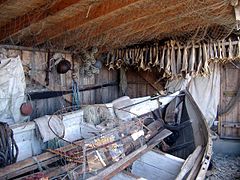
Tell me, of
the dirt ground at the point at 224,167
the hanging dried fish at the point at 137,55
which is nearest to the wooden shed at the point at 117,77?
the hanging dried fish at the point at 137,55

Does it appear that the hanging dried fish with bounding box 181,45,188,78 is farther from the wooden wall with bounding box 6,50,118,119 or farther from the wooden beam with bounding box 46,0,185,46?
the wooden wall with bounding box 6,50,118,119

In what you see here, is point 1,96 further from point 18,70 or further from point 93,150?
point 93,150

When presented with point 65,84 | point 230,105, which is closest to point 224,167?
point 230,105

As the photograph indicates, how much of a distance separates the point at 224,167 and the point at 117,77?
3506mm

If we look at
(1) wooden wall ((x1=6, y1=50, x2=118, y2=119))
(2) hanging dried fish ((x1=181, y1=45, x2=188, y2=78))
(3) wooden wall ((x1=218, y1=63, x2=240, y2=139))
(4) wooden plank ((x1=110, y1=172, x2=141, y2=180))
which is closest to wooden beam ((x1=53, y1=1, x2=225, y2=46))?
(1) wooden wall ((x1=6, y1=50, x2=118, y2=119))

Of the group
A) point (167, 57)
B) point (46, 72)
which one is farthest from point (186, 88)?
point (46, 72)

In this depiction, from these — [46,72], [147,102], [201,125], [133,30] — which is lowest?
[201,125]

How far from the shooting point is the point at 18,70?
389 centimetres

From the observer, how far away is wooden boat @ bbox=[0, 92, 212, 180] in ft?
7.78

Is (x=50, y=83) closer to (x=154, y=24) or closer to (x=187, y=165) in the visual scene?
(x=154, y=24)

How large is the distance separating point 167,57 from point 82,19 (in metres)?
2.23

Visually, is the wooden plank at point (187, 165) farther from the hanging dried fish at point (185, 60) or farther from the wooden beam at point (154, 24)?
the wooden beam at point (154, 24)

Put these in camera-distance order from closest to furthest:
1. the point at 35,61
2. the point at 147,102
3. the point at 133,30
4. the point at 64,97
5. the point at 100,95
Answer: the point at 133,30, the point at 35,61, the point at 147,102, the point at 64,97, the point at 100,95

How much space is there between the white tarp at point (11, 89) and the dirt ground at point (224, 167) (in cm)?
381
